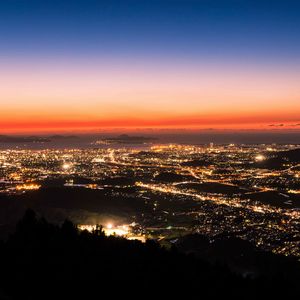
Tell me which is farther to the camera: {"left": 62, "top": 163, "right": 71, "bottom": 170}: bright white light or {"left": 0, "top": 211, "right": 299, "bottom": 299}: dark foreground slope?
{"left": 62, "top": 163, "right": 71, "bottom": 170}: bright white light

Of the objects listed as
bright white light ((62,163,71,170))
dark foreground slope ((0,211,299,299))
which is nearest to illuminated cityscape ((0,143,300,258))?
bright white light ((62,163,71,170))

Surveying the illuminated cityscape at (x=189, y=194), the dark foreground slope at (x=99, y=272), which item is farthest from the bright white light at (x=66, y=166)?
the dark foreground slope at (x=99, y=272)

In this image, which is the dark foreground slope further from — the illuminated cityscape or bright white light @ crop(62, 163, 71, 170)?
bright white light @ crop(62, 163, 71, 170)

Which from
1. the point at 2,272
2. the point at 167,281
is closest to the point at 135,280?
the point at 167,281

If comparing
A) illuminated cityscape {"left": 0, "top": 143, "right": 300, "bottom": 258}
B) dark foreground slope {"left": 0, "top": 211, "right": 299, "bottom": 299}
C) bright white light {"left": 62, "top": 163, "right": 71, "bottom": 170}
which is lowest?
illuminated cityscape {"left": 0, "top": 143, "right": 300, "bottom": 258}

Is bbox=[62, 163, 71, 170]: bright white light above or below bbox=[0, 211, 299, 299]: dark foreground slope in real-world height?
below

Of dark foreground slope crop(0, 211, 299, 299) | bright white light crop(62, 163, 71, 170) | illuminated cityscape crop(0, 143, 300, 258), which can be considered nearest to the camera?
dark foreground slope crop(0, 211, 299, 299)

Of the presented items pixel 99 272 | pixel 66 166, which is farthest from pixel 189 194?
pixel 66 166

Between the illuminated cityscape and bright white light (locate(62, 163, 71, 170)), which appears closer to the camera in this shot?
the illuminated cityscape

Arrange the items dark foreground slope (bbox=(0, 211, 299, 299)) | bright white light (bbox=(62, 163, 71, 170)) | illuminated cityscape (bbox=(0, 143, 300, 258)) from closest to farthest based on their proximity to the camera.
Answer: dark foreground slope (bbox=(0, 211, 299, 299))
illuminated cityscape (bbox=(0, 143, 300, 258))
bright white light (bbox=(62, 163, 71, 170))
